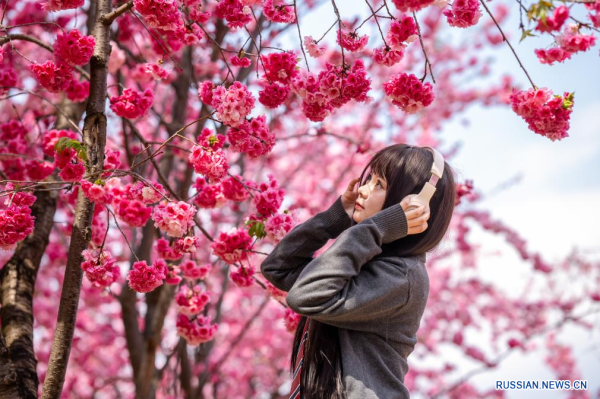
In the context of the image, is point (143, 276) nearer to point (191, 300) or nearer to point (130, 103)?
point (191, 300)

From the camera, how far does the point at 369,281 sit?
169cm

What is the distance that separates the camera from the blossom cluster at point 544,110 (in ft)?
7.33

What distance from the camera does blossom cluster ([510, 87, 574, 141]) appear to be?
223 cm

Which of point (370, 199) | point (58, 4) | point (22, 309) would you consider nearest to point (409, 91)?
point (370, 199)

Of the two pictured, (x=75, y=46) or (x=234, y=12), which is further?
(x=234, y=12)

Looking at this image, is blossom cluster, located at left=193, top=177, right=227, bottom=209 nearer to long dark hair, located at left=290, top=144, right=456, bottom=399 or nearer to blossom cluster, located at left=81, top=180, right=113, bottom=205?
blossom cluster, located at left=81, top=180, right=113, bottom=205

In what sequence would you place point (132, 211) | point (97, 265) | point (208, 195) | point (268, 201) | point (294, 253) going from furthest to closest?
point (208, 195) < point (268, 201) < point (132, 211) < point (97, 265) < point (294, 253)

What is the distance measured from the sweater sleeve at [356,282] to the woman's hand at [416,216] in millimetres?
18

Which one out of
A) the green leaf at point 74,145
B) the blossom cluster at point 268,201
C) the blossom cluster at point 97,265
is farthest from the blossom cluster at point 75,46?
the blossom cluster at point 268,201

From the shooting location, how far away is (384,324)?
175cm

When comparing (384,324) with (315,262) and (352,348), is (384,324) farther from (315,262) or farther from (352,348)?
(315,262)

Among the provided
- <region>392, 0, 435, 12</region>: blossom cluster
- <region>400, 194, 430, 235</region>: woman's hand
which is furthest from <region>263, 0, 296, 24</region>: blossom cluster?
<region>400, 194, 430, 235</region>: woman's hand

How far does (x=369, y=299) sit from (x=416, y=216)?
0.29 metres

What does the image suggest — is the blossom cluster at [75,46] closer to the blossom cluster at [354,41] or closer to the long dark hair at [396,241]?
the blossom cluster at [354,41]
